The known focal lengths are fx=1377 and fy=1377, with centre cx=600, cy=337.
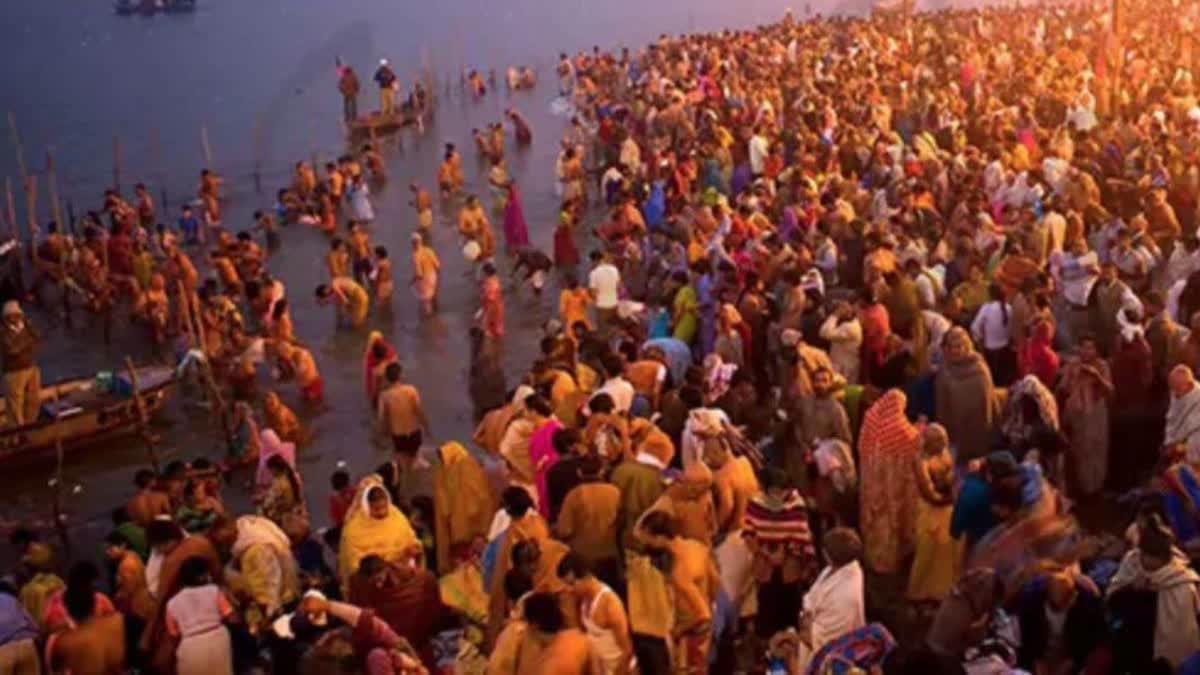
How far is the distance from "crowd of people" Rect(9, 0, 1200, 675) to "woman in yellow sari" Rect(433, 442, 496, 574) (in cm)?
2

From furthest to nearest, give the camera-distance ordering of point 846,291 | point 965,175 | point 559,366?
1. point 965,175
2. point 846,291
3. point 559,366

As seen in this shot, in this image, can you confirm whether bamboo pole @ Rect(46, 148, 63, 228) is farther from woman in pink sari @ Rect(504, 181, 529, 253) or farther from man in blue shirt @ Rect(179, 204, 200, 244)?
woman in pink sari @ Rect(504, 181, 529, 253)

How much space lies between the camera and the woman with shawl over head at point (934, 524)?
24.8ft

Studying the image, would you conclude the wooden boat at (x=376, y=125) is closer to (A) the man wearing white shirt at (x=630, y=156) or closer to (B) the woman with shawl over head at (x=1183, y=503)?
(A) the man wearing white shirt at (x=630, y=156)

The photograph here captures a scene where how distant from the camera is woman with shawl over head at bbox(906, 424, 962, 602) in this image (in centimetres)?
757

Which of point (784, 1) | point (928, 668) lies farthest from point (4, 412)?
point (784, 1)

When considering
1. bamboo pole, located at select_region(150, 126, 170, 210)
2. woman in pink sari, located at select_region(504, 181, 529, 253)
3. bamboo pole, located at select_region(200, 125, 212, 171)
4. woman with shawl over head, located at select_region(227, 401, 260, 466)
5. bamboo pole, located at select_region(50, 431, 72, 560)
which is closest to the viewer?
bamboo pole, located at select_region(50, 431, 72, 560)

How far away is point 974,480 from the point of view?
730 centimetres

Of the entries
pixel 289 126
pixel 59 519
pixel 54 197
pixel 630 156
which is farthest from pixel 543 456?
pixel 289 126

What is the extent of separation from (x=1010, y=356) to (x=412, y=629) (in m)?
5.37

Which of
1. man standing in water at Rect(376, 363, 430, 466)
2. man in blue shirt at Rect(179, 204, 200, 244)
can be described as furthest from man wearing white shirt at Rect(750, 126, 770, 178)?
man in blue shirt at Rect(179, 204, 200, 244)

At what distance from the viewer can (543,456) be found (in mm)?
8500

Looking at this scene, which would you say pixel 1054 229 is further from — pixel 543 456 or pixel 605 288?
pixel 543 456

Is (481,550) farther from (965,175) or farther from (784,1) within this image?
(784,1)
